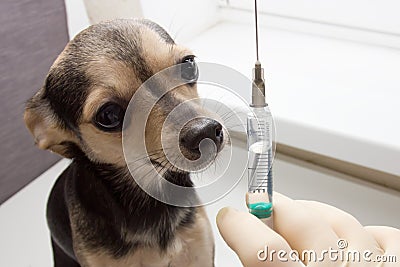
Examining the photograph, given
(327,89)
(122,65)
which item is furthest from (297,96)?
(122,65)

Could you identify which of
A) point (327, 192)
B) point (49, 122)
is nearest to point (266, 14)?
point (327, 192)

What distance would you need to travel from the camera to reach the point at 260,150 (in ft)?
1.97

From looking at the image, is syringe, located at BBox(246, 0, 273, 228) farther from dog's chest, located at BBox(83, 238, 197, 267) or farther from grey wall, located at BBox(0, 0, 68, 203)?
grey wall, located at BBox(0, 0, 68, 203)

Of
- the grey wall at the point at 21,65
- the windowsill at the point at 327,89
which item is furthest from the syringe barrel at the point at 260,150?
the grey wall at the point at 21,65

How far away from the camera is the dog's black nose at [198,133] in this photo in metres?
0.55

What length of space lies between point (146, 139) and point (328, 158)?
50 centimetres

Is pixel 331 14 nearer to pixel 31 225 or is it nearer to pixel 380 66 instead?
pixel 380 66

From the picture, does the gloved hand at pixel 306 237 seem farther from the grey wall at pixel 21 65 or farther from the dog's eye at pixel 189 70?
the grey wall at pixel 21 65

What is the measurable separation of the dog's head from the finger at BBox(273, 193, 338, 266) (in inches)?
4.3

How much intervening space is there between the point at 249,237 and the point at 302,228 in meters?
0.07

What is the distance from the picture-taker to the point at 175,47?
628mm

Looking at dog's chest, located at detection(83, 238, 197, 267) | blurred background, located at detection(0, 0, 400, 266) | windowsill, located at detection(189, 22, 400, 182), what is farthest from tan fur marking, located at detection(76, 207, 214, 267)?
windowsill, located at detection(189, 22, 400, 182)

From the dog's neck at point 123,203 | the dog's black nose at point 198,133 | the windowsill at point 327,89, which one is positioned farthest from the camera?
the windowsill at point 327,89

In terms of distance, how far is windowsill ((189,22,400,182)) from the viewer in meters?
0.93
